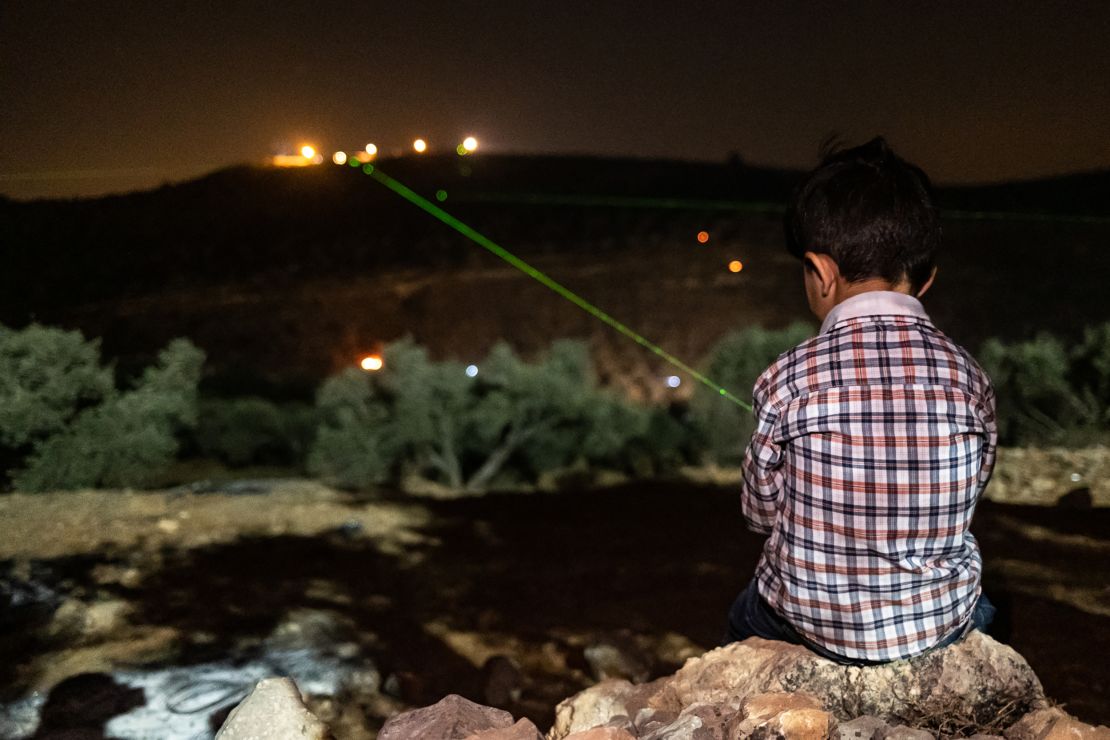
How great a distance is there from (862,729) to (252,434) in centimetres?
538

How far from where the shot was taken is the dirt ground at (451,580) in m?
2.94

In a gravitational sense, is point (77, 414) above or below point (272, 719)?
above

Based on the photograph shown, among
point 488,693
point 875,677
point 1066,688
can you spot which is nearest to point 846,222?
point 875,677

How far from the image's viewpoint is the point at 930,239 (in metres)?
1.71

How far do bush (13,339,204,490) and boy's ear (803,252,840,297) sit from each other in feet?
14.9

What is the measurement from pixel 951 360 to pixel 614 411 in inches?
176

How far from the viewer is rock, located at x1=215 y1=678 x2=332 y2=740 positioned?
2.07 metres

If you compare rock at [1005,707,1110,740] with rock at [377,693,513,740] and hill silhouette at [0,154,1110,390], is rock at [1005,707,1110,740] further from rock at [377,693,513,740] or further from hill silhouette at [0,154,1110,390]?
hill silhouette at [0,154,1110,390]

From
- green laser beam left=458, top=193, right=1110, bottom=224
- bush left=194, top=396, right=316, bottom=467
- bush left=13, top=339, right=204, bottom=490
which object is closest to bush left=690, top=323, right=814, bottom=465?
bush left=194, top=396, right=316, bottom=467

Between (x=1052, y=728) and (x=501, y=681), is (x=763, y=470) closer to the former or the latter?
(x=1052, y=728)

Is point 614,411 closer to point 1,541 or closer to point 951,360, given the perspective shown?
point 1,541

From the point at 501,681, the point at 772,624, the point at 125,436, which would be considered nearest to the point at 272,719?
the point at 501,681

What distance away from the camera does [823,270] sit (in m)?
1.79

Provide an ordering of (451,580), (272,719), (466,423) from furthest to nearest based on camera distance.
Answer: (466,423) < (451,580) < (272,719)
